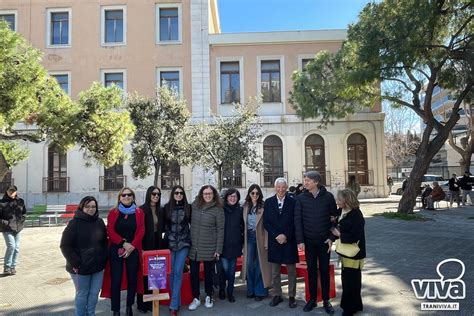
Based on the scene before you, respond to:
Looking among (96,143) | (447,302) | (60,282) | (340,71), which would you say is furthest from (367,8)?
(60,282)

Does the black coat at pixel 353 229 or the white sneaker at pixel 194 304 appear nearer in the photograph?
the black coat at pixel 353 229

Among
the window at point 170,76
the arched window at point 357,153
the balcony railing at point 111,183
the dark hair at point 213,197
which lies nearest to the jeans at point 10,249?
the dark hair at point 213,197

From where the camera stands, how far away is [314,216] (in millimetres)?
5258

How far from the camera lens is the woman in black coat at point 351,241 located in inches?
197

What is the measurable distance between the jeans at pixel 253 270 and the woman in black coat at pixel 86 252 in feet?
6.84

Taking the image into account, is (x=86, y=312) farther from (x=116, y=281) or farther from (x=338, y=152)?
(x=338, y=152)

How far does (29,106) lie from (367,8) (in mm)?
11958

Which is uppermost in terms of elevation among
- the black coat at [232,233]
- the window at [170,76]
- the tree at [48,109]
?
the window at [170,76]

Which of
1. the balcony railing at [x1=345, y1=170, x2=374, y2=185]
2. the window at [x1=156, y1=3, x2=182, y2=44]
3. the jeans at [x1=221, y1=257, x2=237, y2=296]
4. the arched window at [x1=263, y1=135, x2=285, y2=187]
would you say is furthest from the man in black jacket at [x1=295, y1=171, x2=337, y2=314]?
the window at [x1=156, y1=3, x2=182, y2=44]

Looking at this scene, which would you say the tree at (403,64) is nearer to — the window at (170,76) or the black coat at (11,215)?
the window at (170,76)

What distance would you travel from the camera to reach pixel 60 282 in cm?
712

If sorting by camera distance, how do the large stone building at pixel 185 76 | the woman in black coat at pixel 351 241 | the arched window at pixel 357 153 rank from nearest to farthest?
the woman in black coat at pixel 351 241 < the large stone building at pixel 185 76 < the arched window at pixel 357 153

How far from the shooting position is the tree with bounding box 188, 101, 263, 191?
16.1m

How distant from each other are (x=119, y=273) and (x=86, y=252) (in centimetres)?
61
